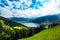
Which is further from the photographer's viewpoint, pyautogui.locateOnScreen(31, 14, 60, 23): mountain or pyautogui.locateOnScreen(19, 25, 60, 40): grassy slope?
pyautogui.locateOnScreen(31, 14, 60, 23): mountain

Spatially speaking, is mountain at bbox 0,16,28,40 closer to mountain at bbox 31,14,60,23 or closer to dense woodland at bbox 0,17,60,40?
dense woodland at bbox 0,17,60,40

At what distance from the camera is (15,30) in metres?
4.68

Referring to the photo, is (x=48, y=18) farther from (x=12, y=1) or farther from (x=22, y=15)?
(x=12, y=1)

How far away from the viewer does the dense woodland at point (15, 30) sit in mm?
4594

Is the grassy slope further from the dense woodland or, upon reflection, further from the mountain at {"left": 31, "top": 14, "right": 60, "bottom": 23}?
the mountain at {"left": 31, "top": 14, "right": 60, "bottom": 23}

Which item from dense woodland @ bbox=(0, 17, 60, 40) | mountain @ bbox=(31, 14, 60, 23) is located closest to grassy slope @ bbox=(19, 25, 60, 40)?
dense woodland @ bbox=(0, 17, 60, 40)

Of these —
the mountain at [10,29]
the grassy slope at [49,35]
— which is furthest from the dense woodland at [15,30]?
the grassy slope at [49,35]

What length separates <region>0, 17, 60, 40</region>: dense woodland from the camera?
4594mm

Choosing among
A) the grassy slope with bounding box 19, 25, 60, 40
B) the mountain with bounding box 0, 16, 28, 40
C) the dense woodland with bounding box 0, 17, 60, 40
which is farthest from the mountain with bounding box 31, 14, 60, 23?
the mountain with bounding box 0, 16, 28, 40

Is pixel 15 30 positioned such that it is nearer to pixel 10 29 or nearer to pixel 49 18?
pixel 10 29

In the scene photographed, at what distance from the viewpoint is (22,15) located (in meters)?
4.75

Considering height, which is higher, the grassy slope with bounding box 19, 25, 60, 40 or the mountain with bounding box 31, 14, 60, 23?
the mountain with bounding box 31, 14, 60, 23

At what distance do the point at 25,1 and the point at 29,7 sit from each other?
19 cm

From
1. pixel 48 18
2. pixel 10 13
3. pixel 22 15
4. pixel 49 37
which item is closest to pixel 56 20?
pixel 48 18
